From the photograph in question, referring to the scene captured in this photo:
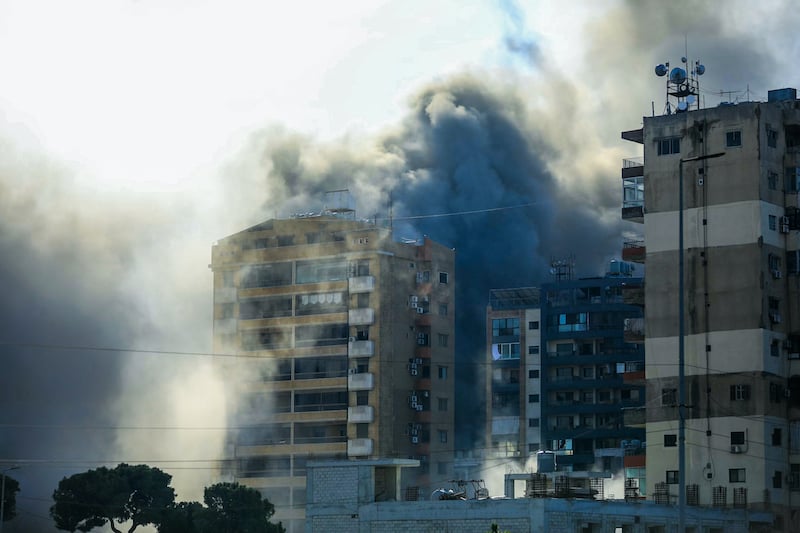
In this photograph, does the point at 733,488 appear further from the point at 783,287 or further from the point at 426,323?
the point at 426,323

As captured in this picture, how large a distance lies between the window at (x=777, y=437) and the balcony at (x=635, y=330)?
43.4 ft

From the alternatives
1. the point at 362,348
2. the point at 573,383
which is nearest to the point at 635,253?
the point at 362,348

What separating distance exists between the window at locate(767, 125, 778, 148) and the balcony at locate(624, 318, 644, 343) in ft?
57.6

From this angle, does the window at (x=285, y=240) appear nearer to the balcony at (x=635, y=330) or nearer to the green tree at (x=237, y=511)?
the green tree at (x=237, y=511)

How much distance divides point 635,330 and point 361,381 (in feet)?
168

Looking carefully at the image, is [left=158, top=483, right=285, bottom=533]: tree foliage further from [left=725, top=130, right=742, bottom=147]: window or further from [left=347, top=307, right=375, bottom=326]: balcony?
[left=725, top=130, right=742, bottom=147]: window

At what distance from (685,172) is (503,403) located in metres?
81.2

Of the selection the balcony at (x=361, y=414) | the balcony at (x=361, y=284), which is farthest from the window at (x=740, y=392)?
the balcony at (x=361, y=284)

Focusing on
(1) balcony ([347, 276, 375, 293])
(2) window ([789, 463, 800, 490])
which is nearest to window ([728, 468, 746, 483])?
(2) window ([789, 463, 800, 490])

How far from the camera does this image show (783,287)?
397 feet

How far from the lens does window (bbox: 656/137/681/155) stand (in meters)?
122

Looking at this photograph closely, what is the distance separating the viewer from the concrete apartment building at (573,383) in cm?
18662

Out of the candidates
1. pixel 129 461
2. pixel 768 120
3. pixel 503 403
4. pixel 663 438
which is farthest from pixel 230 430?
pixel 768 120

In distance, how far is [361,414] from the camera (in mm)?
170000
